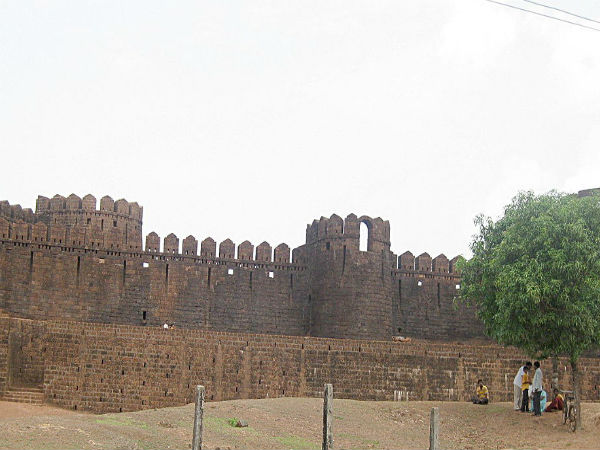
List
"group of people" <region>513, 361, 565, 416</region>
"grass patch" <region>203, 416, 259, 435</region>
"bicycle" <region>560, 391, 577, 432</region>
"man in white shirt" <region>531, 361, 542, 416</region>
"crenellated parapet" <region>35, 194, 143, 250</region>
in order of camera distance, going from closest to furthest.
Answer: "grass patch" <region>203, 416, 259, 435</region>
"bicycle" <region>560, 391, 577, 432</region>
"man in white shirt" <region>531, 361, 542, 416</region>
"group of people" <region>513, 361, 565, 416</region>
"crenellated parapet" <region>35, 194, 143, 250</region>

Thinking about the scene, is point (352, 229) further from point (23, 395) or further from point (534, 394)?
point (23, 395)

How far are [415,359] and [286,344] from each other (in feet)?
13.3

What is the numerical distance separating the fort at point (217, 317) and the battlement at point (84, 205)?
1.9 inches

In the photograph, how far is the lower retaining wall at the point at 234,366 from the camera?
28781mm

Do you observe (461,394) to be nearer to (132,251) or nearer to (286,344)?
(286,344)

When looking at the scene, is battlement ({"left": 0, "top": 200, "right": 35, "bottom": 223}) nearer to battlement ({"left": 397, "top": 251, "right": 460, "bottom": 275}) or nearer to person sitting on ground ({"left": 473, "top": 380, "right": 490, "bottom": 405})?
battlement ({"left": 397, "top": 251, "right": 460, "bottom": 275})

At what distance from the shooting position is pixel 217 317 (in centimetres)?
3672

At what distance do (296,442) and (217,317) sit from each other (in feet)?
47.0

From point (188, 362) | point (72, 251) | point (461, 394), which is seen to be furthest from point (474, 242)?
point (72, 251)

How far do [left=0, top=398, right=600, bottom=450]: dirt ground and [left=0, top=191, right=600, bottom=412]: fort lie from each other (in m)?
2.11

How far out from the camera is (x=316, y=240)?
121ft

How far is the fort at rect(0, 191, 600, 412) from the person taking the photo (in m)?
29.0

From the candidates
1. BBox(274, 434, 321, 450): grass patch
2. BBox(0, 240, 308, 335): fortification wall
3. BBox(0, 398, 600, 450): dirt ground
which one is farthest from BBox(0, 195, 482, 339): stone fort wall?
BBox(274, 434, 321, 450): grass patch

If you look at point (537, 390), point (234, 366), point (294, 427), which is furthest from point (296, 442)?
point (234, 366)
